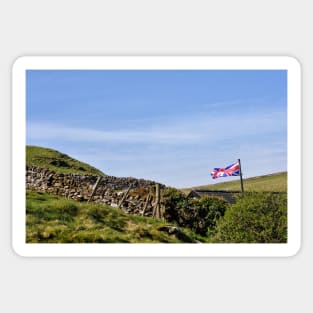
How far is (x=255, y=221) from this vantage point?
895 centimetres

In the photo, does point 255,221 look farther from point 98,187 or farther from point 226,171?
point 98,187

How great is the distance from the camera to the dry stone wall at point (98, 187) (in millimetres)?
8883

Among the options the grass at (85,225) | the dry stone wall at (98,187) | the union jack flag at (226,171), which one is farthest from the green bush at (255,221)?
the dry stone wall at (98,187)

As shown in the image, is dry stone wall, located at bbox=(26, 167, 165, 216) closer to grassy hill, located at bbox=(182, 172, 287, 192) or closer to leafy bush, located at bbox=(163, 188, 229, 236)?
leafy bush, located at bbox=(163, 188, 229, 236)

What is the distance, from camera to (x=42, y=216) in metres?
8.51

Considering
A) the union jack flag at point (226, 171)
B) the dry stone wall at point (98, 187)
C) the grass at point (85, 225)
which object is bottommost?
the grass at point (85, 225)

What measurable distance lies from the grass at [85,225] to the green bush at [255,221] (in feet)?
1.42

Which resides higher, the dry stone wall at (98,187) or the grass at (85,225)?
the dry stone wall at (98,187)

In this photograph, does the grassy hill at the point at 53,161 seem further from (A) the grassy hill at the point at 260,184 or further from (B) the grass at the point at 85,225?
(A) the grassy hill at the point at 260,184

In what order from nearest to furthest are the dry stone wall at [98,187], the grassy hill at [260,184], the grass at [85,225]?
the grass at [85,225] → the grassy hill at [260,184] → the dry stone wall at [98,187]

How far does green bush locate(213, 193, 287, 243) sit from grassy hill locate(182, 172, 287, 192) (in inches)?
4.0

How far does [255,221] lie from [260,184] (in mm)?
488

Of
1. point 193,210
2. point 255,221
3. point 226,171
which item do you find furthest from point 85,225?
point 255,221
